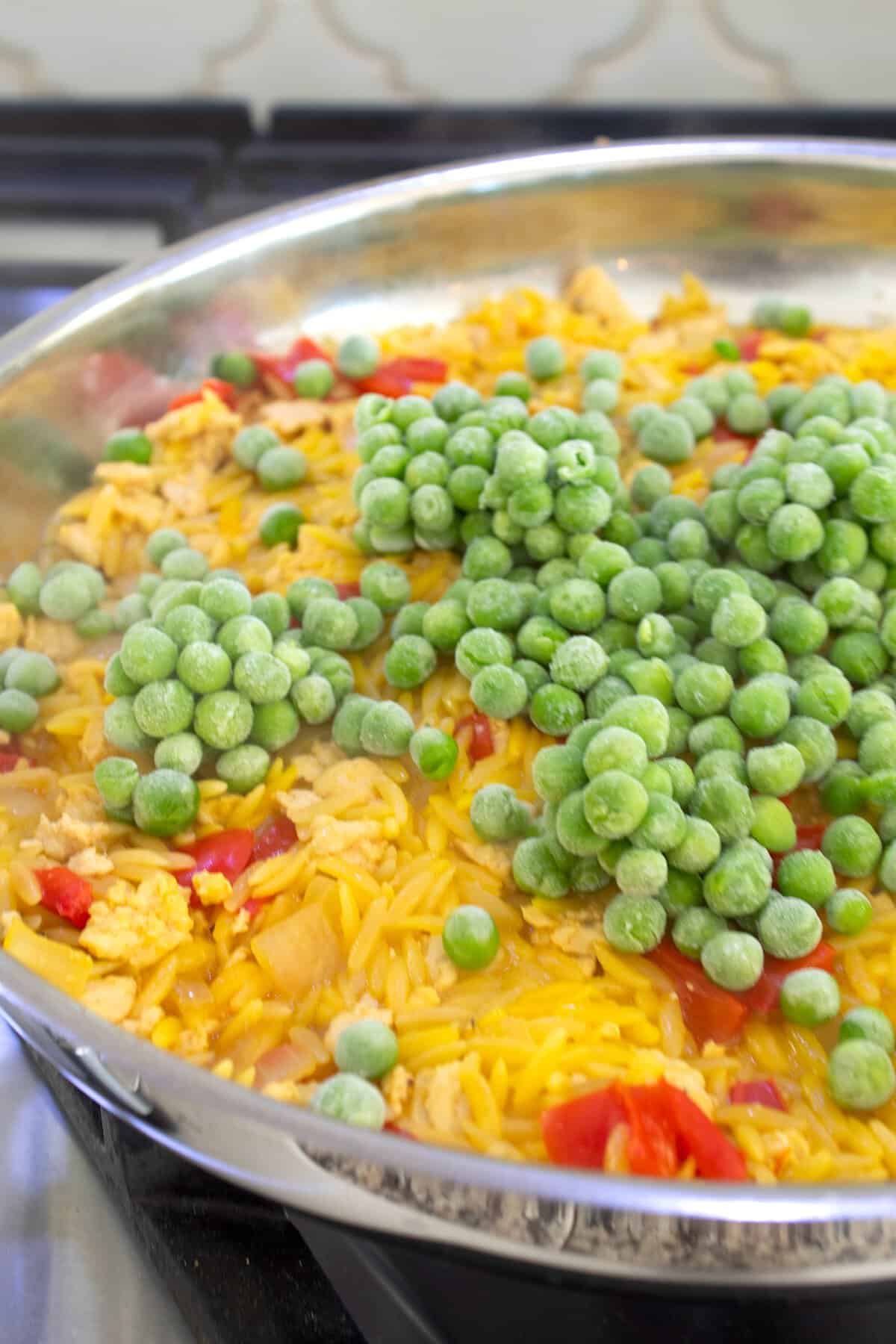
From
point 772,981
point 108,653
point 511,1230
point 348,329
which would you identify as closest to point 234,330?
point 348,329

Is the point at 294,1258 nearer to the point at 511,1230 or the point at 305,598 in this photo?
the point at 511,1230

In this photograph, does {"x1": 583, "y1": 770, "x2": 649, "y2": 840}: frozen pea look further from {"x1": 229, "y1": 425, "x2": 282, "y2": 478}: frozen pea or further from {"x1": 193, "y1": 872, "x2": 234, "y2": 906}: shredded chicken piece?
{"x1": 229, "y1": 425, "x2": 282, "y2": 478}: frozen pea

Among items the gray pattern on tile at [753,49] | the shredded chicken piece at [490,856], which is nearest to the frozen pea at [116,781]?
the shredded chicken piece at [490,856]

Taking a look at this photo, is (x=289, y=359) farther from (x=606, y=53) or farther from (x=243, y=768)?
(x=606, y=53)

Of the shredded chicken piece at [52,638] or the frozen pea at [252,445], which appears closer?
the shredded chicken piece at [52,638]

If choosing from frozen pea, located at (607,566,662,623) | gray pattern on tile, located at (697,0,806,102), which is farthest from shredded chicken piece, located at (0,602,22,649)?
gray pattern on tile, located at (697,0,806,102)

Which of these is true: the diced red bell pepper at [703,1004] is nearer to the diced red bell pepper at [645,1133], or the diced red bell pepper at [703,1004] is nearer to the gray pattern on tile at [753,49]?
the diced red bell pepper at [645,1133]
